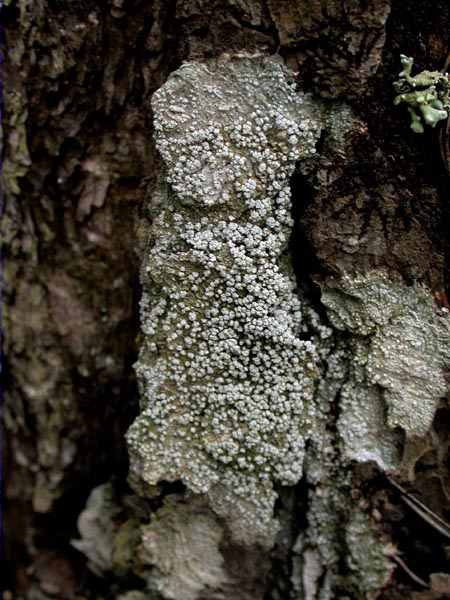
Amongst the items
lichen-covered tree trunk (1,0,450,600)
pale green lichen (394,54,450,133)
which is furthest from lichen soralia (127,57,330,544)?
pale green lichen (394,54,450,133)

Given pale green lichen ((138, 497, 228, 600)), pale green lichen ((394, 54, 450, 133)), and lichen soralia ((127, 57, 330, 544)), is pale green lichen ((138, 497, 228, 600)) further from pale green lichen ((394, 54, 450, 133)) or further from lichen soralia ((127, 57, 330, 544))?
pale green lichen ((394, 54, 450, 133))

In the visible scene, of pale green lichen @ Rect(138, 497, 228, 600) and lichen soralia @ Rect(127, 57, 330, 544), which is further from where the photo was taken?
pale green lichen @ Rect(138, 497, 228, 600)

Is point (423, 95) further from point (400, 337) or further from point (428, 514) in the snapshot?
point (428, 514)

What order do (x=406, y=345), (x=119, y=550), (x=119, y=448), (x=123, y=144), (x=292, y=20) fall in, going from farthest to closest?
(x=119, y=448) < (x=119, y=550) < (x=123, y=144) < (x=406, y=345) < (x=292, y=20)

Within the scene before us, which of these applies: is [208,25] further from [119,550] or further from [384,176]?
[119,550]

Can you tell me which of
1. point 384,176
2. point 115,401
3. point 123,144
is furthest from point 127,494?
point 384,176
